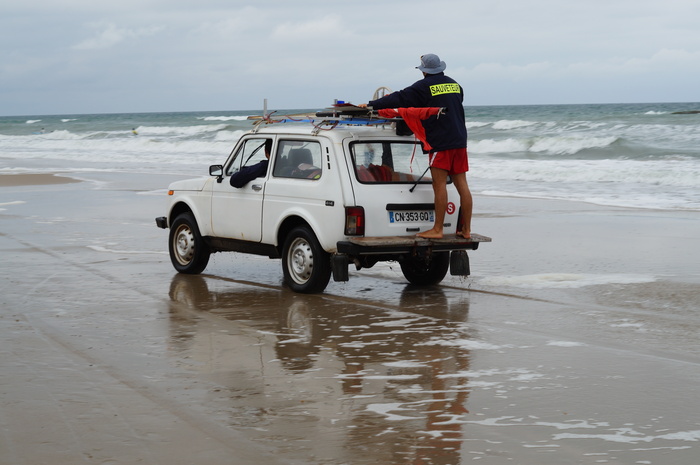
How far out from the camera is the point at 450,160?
376 inches

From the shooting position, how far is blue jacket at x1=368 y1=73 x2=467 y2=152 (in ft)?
31.2

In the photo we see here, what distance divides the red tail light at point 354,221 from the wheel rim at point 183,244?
105 inches

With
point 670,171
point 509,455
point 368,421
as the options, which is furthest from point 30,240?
point 670,171

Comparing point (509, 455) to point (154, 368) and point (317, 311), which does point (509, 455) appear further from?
point (317, 311)

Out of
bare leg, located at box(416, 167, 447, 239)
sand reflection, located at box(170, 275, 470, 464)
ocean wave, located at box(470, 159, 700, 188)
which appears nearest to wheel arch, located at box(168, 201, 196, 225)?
sand reflection, located at box(170, 275, 470, 464)

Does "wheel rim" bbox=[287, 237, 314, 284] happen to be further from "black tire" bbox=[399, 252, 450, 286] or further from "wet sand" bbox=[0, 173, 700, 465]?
"black tire" bbox=[399, 252, 450, 286]

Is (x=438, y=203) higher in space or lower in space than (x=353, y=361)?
higher

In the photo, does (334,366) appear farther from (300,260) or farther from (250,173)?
(250,173)

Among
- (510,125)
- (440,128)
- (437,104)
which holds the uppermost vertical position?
(437,104)

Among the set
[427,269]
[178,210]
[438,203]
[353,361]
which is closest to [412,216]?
[438,203]

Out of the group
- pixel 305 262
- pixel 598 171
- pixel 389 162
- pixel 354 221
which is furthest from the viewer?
pixel 598 171

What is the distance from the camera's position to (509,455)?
4.84 m

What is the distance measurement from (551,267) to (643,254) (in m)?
1.70

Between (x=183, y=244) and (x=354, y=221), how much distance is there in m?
2.90
